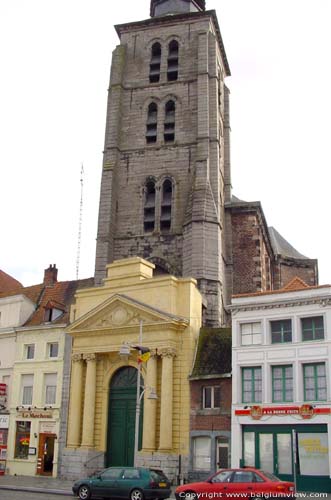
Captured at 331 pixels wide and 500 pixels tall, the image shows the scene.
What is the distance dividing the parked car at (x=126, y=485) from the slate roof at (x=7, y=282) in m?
26.2

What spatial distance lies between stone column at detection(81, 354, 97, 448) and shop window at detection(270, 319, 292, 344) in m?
9.98

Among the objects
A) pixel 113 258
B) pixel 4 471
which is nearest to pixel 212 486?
pixel 4 471

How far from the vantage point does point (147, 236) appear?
47.7 meters

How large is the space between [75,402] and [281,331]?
11.8 metres

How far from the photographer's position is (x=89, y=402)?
33.3 metres

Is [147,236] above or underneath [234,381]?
above

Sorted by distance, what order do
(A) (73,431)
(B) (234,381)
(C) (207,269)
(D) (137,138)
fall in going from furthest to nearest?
(D) (137,138) → (C) (207,269) → (A) (73,431) → (B) (234,381)

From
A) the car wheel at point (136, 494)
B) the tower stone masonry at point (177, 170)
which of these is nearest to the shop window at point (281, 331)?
the car wheel at point (136, 494)

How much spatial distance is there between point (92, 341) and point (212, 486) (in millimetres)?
15143

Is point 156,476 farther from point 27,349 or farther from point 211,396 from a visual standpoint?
point 27,349

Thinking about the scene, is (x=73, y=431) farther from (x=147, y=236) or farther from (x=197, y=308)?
(x=147, y=236)

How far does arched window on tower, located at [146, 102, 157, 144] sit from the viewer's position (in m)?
51.7

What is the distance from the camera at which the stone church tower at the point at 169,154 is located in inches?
1765

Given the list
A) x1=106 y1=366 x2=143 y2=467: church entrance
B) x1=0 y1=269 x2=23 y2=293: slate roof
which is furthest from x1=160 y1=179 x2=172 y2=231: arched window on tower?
x1=106 y1=366 x2=143 y2=467: church entrance
